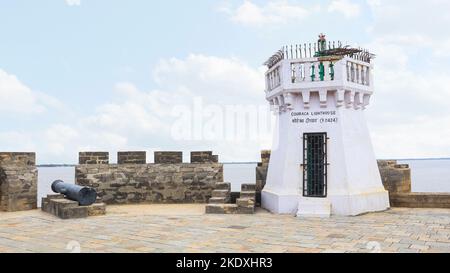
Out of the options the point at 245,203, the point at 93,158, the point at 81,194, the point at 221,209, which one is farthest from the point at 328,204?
the point at 93,158

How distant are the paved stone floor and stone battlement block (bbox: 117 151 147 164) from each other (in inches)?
124

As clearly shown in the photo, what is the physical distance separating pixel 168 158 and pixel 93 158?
2.53 meters

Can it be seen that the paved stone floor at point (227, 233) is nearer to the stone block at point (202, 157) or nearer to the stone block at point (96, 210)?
the stone block at point (96, 210)

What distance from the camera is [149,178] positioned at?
14.2 metres

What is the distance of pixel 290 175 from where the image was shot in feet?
37.3

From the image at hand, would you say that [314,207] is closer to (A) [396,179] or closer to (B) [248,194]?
(B) [248,194]

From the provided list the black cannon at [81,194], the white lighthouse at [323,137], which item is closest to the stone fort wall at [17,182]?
the black cannon at [81,194]

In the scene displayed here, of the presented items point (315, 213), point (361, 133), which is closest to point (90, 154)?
point (315, 213)

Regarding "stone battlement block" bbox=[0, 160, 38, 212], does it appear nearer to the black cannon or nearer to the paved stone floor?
the paved stone floor

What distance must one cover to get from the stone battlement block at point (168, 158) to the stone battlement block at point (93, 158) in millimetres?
1738

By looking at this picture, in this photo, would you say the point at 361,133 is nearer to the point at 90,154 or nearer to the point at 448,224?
the point at 448,224

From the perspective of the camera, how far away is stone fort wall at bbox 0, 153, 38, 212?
40.6 ft
